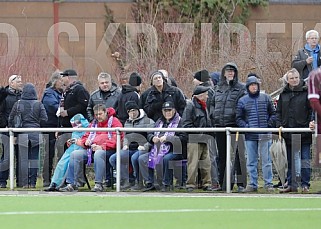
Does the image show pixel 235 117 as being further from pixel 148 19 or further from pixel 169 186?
pixel 148 19

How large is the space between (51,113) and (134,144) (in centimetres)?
218

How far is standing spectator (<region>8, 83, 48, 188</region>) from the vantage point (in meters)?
18.9

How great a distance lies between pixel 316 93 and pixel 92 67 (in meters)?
17.9

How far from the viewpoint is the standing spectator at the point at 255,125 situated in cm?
1756

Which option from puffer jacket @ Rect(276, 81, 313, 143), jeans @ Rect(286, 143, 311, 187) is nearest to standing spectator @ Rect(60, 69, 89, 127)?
puffer jacket @ Rect(276, 81, 313, 143)

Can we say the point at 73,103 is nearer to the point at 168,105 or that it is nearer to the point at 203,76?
the point at 168,105

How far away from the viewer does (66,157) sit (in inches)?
723

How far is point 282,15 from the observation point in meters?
32.8

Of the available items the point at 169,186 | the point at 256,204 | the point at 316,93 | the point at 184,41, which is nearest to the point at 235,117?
the point at 169,186

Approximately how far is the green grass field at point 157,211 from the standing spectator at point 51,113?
1.83 m

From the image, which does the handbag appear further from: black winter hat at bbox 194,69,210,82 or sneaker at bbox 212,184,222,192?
sneaker at bbox 212,184,222,192

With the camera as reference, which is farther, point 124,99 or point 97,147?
point 124,99

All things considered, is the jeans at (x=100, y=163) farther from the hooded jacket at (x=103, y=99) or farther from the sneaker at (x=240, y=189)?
the sneaker at (x=240, y=189)

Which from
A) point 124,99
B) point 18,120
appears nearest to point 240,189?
point 124,99
